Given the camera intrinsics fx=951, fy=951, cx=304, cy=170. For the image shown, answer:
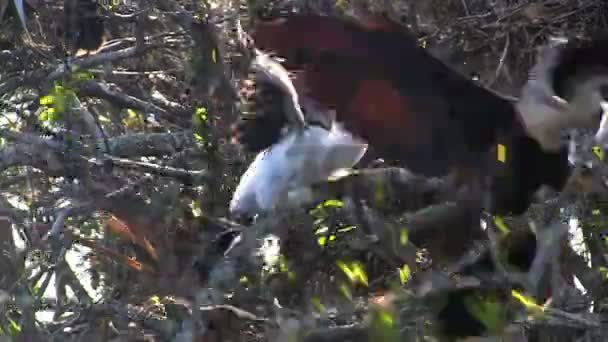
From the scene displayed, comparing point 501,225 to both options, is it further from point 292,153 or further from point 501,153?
point 292,153

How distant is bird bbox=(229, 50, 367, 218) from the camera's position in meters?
1.36

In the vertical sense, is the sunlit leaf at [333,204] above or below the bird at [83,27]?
below

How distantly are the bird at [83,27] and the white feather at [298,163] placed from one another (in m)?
0.64

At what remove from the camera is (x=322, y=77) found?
1.29 m

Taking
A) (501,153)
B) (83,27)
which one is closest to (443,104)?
(501,153)

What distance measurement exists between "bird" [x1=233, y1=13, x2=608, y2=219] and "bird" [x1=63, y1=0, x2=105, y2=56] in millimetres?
646

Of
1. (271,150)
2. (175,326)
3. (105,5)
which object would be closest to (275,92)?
(271,150)

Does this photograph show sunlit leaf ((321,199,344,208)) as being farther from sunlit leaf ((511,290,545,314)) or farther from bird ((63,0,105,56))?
bird ((63,0,105,56))

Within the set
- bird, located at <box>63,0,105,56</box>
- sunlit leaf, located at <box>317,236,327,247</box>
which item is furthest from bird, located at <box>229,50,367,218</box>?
bird, located at <box>63,0,105,56</box>

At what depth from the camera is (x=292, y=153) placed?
140 cm

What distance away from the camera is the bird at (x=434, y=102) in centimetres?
125

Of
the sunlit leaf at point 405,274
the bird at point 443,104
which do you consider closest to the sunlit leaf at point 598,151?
the bird at point 443,104

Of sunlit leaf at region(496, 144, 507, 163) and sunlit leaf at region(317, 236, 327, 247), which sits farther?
sunlit leaf at region(317, 236, 327, 247)

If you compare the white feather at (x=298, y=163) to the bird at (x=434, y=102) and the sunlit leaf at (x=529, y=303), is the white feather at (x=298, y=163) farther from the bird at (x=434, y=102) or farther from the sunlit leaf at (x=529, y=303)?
the sunlit leaf at (x=529, y=303)
